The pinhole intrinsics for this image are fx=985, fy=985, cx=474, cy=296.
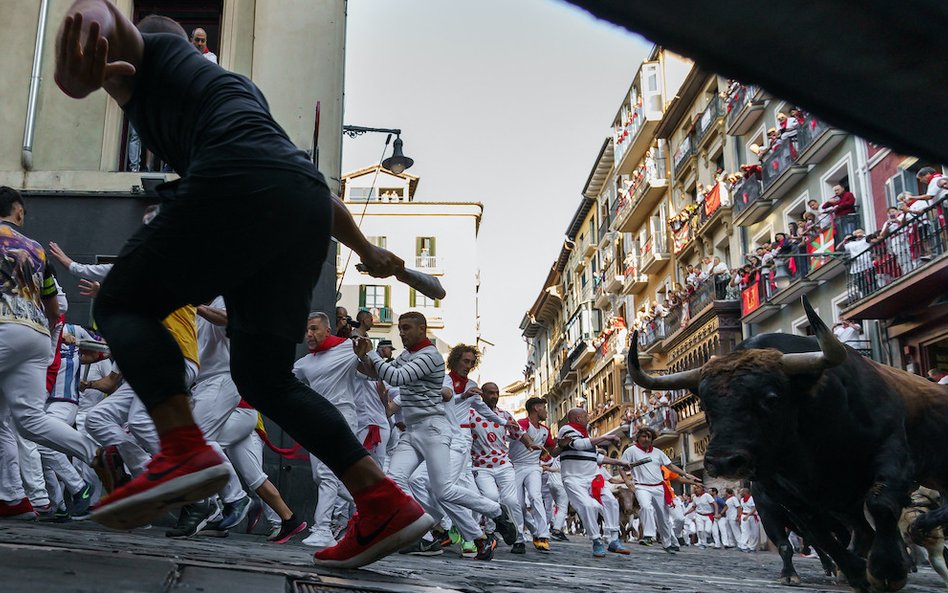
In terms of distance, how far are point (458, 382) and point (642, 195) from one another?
40.1 m

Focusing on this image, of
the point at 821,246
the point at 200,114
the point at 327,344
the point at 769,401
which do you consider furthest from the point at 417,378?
the point at 821,246

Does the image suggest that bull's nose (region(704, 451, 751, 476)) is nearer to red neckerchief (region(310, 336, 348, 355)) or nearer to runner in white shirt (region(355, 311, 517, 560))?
runner in white shirt (region(355, 311, 517, 560))

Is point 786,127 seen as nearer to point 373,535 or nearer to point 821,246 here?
point 821,246

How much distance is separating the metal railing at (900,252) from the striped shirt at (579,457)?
10.4 m

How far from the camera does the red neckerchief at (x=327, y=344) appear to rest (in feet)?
28.9

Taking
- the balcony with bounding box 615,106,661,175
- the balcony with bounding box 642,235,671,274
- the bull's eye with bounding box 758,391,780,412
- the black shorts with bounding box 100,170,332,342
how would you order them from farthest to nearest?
1. the balcony with bounding box 615,106,661,175
2. the balcony with bounding box 642,235,671,274
3. the bull's eye with bounding box 758,391,780,412
4. the black shorts with bounding box 100,170,332,342

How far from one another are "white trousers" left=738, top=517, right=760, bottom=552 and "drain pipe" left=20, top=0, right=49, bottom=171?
20.9 meters

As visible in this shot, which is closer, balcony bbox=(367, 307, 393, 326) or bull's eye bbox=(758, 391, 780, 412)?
bull's eye bbox=(758, 391, 780, 412)

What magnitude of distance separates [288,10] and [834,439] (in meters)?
10.9

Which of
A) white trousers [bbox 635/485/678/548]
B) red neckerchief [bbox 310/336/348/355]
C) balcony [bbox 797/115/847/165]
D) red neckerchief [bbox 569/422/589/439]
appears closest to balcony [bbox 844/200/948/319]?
balcony [bbox 797/115/847/165]

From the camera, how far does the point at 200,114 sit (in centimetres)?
318

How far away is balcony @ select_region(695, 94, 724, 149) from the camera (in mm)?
39528

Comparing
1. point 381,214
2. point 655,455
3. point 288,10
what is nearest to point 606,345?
point 381,214

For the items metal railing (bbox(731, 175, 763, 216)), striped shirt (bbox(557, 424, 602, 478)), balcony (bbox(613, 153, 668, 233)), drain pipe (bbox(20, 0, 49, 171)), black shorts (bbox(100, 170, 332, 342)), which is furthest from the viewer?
balcony (bbox(613, 153, 668, 233))
